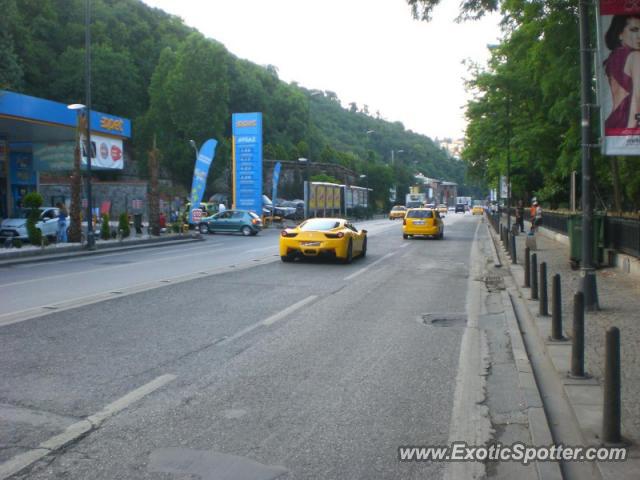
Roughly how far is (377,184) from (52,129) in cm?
7958

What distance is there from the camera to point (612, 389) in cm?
441

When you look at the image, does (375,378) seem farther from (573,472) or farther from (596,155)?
(596,155)

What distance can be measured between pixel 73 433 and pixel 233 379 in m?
1.79

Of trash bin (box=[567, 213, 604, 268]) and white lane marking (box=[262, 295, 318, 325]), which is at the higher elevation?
trash bin (box=[567, 213, 604, 268])

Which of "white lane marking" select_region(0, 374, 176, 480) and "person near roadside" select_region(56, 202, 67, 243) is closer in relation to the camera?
"white lane marking" select_region(0, 374, 176, 480)

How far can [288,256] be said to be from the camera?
735 inches

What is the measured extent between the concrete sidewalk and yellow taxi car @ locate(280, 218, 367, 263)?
5.26 metres

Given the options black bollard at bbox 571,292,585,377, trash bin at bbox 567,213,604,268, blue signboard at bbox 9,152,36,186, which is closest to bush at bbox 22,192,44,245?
blue signboard at bbox 9,152,36,186

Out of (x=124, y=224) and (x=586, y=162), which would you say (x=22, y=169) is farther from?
(x=586, y=162)

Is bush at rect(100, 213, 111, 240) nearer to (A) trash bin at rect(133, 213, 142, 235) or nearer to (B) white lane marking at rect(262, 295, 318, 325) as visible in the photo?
(A) trash bin at rect(133, 213, 142, 235)

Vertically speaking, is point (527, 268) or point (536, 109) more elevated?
point (536, 109)

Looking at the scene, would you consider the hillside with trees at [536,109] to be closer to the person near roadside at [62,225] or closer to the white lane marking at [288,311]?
the white lane marking at [288,311]

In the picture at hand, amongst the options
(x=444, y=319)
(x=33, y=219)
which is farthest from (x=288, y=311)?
(x=33, y=219)

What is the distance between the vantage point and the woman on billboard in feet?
28.6
